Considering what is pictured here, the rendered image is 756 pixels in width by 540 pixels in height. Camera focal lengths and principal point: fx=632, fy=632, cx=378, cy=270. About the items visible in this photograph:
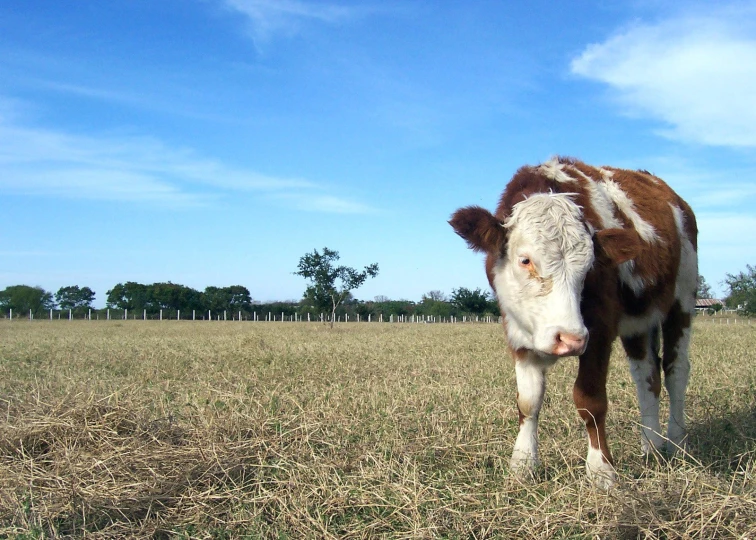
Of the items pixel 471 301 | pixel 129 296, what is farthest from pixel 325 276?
pixel 129 296

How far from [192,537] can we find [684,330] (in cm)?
483

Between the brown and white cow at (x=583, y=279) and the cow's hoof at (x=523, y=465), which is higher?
the brown and white cow at (x=583, y=279)

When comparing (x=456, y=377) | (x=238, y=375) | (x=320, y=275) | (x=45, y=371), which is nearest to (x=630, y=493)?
(x=456, y=377)

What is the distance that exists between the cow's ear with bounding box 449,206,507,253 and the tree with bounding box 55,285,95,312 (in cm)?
9545

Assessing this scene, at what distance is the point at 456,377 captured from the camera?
859cm

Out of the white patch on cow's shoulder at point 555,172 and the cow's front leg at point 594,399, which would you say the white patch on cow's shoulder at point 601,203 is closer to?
the white patch on cow's shoulder at point 555,172

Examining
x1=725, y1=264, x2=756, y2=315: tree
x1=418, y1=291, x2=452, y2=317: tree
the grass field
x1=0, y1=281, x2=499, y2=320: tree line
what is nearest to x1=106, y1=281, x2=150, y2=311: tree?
x1=0, y1=281, x2=499, y2=320: tree line

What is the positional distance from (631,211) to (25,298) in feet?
292

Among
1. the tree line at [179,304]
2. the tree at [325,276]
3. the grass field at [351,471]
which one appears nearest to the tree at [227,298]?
the tree line at [179,304]

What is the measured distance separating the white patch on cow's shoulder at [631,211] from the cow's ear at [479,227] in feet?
4.48

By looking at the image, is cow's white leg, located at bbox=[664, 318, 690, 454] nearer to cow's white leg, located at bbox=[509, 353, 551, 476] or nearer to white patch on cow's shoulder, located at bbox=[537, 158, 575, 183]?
cow's white leg, located at bbox=[509, 353, 551, 476]

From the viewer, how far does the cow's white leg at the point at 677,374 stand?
569 centimetres

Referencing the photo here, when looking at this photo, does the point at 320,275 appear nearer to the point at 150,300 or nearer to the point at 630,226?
the point at 630,226

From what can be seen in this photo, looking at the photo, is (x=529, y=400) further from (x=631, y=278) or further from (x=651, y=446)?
(x=631, y=278)
